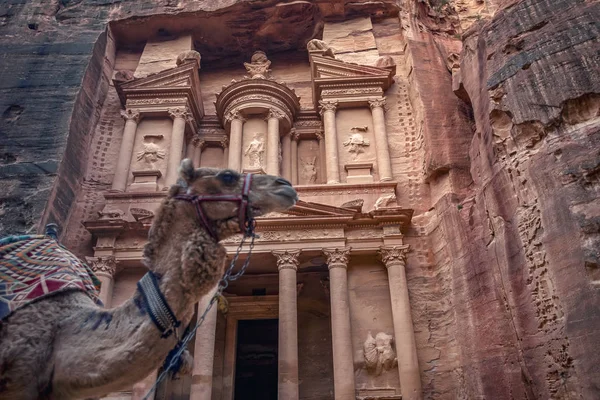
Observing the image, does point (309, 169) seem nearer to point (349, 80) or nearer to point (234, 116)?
point (234, 116)

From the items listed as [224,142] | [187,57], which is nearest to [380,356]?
[224,142]

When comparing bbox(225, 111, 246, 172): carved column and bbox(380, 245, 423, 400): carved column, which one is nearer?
bbox(380, 245, 423, 400): carved column

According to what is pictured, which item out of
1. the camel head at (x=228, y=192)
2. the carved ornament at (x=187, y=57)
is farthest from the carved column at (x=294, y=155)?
the camel head at (x=228, y=192)

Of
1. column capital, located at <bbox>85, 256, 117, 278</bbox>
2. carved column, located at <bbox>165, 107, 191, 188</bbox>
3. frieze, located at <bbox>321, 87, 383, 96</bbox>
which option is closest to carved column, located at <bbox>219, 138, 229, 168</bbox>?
carved column, located at <bbox>165, 107, 191, 188</bbox>

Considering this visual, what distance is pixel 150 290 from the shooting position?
3393 mm

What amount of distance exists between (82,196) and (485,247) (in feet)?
34.7

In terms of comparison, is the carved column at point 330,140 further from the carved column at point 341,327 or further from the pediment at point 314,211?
the carved column at point 341,327

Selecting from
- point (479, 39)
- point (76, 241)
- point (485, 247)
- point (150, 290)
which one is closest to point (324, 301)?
point (485, 247)

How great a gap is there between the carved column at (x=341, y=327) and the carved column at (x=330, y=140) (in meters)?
2.58

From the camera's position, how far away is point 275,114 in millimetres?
14547

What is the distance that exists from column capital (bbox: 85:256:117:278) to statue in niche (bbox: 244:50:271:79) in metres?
7.37

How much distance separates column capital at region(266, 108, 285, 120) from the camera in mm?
14531

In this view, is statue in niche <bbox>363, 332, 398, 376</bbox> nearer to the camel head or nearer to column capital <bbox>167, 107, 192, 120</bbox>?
the camel head

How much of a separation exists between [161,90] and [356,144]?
6.39m
